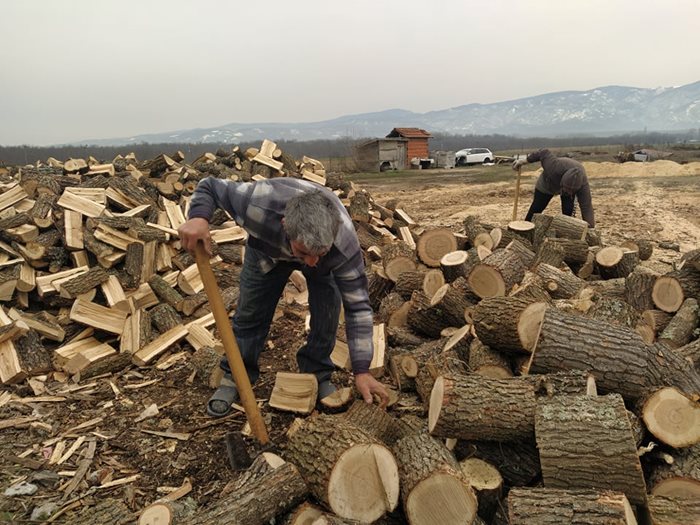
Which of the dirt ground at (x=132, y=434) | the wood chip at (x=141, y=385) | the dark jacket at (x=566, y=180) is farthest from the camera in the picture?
the dark jacket at (x=566, y=180)

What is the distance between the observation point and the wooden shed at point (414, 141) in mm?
30203

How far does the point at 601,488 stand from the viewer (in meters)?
2.07

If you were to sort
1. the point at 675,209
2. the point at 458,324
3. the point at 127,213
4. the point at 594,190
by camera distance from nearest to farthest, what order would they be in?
1. the point at 458,324
2. the point at 127,213
3. the point at 675,209
4. the point at 594,190

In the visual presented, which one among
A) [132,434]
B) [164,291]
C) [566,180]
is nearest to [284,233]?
[132,434]

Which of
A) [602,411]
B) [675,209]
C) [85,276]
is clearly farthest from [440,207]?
[602,411]

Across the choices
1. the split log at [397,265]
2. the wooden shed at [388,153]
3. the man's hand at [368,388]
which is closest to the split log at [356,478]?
the man's hand at [368,388]

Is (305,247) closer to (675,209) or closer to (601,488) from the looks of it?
(601,488)

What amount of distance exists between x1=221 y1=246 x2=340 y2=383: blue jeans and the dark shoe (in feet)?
0.35

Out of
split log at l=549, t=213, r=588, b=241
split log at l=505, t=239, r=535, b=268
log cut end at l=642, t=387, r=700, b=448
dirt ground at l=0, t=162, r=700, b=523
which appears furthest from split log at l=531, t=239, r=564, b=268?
log cut end at l=642, t=387, r=700, b=448

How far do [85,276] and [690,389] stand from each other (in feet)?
17.0

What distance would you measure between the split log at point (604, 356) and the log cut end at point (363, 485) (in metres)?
1.20

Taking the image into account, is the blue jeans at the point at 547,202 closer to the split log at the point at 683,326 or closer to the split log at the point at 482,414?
the split log at the point at 683,326

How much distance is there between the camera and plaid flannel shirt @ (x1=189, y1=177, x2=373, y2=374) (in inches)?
102

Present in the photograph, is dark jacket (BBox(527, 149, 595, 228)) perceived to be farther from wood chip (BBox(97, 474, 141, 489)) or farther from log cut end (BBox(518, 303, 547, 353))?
wood chip (BBox(97, 474, 141, 489))
